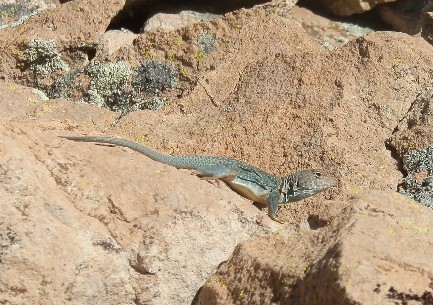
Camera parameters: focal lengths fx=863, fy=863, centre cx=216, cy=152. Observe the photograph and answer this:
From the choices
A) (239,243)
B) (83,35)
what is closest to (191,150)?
(239,243)

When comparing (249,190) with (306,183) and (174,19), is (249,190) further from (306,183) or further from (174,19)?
(174,19)

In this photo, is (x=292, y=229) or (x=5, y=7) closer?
(x=292, y=229)

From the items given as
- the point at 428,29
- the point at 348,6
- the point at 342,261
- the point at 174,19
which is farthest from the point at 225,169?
the point at 348,6

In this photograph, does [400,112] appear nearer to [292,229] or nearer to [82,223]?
[292,229]

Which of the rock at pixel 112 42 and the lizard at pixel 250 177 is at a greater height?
the rock at pixel 112 42

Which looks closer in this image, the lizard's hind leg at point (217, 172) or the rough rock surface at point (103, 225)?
the rough rock surface at point (103, 225)

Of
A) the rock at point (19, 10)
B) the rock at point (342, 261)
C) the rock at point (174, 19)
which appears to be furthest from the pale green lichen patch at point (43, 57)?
the rock at point (342, 261)

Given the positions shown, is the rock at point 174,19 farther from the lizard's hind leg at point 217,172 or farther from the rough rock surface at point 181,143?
the lizard's hind leg at point 217,172
